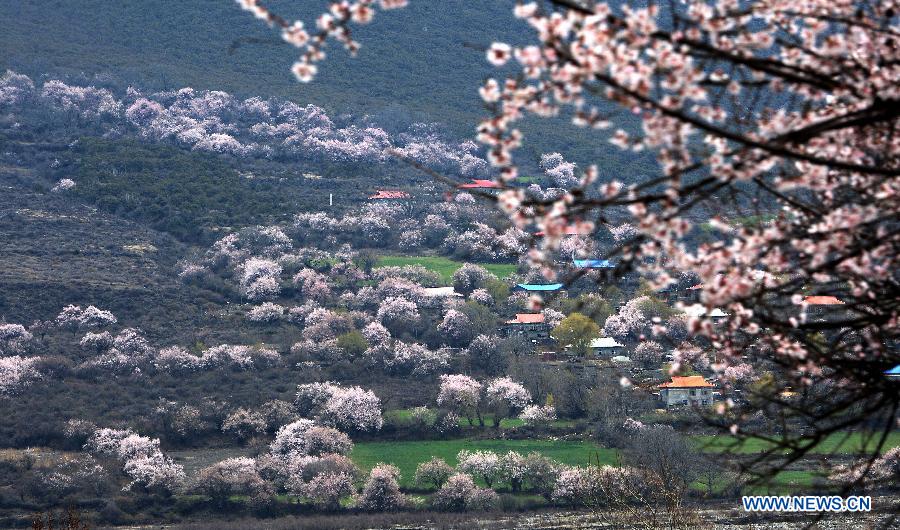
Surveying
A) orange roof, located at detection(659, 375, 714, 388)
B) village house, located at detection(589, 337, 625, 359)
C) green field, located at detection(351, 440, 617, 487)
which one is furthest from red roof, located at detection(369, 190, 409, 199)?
green field, located at detection(351, 440, 617, 487)

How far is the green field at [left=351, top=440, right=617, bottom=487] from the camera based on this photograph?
3612 cm

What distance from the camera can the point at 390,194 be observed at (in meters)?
68.2

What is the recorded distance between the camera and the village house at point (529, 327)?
50.1m

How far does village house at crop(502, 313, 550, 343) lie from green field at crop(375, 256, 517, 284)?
6.79 m

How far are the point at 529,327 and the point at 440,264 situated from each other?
9.97 meters

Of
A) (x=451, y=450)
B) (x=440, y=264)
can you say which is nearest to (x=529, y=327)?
(x=440, y=264)

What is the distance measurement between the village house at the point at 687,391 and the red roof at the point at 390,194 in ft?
95.2

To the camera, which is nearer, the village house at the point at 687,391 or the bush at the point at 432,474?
the bush at the point at 432,474

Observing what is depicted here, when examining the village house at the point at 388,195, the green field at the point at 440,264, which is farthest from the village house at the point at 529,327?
the village house at the point at 388,195

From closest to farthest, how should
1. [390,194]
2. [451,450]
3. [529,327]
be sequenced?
[451,450], [529,327], [390,194]

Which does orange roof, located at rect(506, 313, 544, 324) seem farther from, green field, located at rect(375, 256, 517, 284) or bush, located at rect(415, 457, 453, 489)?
bush, located at rect(415, 457, 453, 489)

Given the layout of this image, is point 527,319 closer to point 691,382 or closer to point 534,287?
point 534,287

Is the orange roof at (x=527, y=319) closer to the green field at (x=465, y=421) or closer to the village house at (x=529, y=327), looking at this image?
the village house at (x=529, y=327)

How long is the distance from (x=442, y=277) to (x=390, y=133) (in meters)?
23.6
